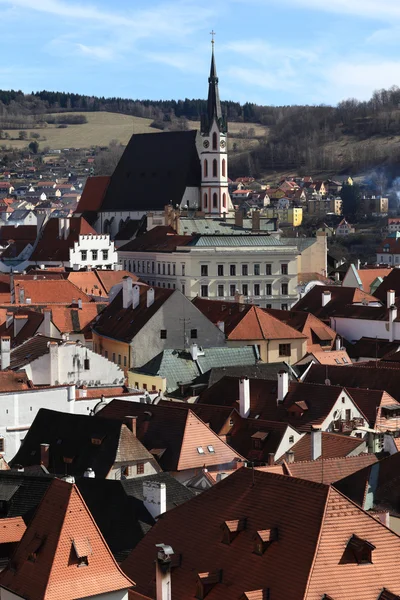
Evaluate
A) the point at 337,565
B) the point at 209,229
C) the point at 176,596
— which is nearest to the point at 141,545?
the point at 176,596

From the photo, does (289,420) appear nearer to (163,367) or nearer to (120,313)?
(163,367)

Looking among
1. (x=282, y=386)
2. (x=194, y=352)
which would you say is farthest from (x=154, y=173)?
(x=282, y=386)

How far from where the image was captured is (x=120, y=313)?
72125 millimetres

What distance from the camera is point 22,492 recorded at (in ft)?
108

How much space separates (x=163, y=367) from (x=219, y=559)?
35809mm

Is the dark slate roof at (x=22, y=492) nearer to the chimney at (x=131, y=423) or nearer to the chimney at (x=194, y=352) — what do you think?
the chimney at (x=131, y=423)

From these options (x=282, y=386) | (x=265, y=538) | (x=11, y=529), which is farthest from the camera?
(x=282, y=386)

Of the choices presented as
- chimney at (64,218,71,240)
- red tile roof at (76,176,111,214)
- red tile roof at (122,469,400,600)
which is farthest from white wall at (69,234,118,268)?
red tile roof at (122,469,400,600)

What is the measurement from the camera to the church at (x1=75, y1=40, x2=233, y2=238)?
131250 mm

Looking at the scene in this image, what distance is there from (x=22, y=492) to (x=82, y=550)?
6.56 m

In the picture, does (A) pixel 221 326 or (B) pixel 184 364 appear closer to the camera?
(B) pixel 184 364

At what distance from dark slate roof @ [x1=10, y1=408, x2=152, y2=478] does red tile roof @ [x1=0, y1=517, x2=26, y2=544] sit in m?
11.1

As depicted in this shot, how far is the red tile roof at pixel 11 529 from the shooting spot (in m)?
30.0

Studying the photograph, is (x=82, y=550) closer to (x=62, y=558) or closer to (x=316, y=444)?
(x=62, y=558)
